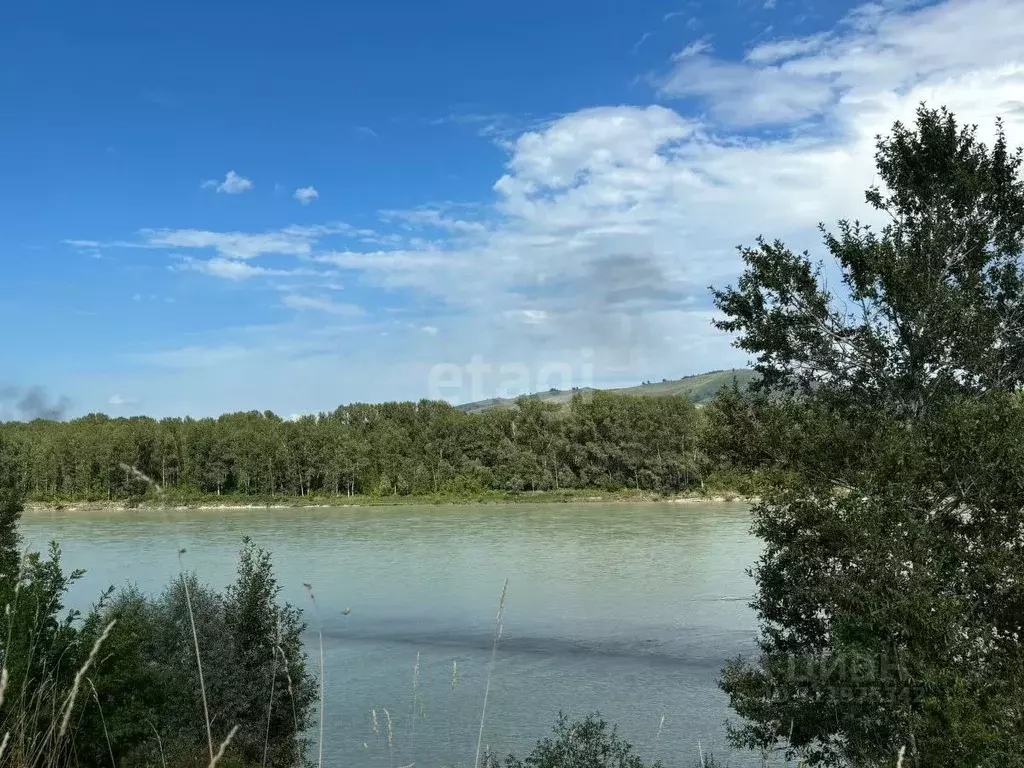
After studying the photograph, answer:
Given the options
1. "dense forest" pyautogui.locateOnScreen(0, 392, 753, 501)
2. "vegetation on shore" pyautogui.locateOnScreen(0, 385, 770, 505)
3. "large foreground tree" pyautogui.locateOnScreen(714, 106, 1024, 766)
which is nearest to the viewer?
"large foreground tree" pyautogui.locateOnScreen(714, 106, 1024, 766)

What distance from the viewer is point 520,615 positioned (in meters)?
39.7

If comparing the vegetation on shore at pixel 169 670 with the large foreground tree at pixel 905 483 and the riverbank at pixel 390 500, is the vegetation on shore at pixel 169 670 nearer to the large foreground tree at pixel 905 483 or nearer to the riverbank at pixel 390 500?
the large foreground tree at pixel 905 483

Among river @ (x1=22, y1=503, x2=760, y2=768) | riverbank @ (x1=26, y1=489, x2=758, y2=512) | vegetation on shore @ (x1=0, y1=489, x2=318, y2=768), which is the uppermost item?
vegetation on shore @ (x1=0, y1=489, x2=318, y2=768)

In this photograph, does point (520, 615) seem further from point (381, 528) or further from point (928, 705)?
point (381, 528)

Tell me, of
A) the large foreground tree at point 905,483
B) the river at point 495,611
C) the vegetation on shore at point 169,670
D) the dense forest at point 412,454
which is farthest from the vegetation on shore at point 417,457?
the large foreground tree at point 905,483

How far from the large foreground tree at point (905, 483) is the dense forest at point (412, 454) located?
82265mm

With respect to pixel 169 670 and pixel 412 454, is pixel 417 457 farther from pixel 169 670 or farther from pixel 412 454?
pixel 169 670

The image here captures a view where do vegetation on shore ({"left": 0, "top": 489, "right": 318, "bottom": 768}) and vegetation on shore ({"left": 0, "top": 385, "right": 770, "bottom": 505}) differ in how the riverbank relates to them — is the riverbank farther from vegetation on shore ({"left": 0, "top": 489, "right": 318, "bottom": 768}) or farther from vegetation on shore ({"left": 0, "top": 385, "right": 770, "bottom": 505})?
vegetation on shore ({"left": 0, "top": 489, "right": 318, "bottom": 768})

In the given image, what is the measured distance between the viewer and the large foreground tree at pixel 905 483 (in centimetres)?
1052

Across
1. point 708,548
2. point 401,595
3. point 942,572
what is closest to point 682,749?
point 942,572

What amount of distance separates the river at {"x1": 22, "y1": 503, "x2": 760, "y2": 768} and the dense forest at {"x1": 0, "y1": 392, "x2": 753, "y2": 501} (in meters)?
21.9

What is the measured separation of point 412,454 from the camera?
368 feet

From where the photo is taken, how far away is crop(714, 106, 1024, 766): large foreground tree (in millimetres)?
10516

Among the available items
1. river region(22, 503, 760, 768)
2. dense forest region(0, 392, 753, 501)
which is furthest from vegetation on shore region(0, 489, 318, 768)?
dense forest region(0, 392, 753, 501)
